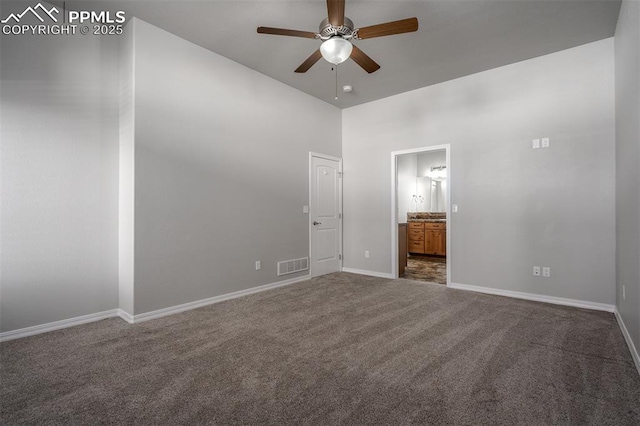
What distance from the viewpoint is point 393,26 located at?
2426mm

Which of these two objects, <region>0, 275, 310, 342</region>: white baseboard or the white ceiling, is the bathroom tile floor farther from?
the white ceiling

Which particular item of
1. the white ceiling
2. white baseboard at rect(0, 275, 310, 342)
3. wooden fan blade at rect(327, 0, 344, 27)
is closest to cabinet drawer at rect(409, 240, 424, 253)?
the white ceiling

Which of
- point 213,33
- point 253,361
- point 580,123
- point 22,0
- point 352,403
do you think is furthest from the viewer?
point 580,123

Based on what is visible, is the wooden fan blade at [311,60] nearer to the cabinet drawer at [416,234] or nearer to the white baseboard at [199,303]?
the white baseboard at [199,303]

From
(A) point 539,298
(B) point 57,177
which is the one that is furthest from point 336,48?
(A) point 539,298

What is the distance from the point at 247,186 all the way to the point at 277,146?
2.79 ft

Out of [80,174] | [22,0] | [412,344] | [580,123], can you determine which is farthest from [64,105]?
[580,123]

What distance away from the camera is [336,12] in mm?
2287

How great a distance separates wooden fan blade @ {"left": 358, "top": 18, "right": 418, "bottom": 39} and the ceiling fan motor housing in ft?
0.30

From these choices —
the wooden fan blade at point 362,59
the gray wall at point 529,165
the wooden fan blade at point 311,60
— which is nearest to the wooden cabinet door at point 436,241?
the gray wall at point 529,165

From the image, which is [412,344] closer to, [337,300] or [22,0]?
[337,300]

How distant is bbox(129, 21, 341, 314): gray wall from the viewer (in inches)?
125

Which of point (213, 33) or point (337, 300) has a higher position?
point (213, 33)

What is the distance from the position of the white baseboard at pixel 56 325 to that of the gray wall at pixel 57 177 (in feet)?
0.14
